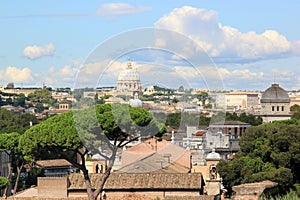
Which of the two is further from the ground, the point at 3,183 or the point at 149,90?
the point at 149,90

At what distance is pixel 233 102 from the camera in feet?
549

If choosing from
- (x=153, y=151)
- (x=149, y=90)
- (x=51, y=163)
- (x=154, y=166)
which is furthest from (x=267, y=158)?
(x=51, y=163)

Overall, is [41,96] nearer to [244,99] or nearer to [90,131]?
[244,99]

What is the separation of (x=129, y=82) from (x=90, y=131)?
4.67 m

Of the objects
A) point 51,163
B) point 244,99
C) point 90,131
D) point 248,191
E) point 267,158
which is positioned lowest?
point 51,163

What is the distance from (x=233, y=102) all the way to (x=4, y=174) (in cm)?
11343

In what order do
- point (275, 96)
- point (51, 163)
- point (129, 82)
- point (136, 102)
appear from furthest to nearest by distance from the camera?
1. point (275, 96)
2. point (51, 163)
3. point (136, 102)
4. point (129, 82)

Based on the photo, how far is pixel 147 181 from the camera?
3381 centimetres

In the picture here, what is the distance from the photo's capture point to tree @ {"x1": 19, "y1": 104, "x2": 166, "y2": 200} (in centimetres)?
3206

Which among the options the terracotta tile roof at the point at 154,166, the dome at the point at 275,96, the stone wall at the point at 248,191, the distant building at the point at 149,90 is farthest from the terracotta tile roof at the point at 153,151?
the dome at the point at 275,96

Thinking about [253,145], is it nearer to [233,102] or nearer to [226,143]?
[226,143]

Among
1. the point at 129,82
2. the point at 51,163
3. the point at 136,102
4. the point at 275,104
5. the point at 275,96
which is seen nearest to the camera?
the point at 129,82

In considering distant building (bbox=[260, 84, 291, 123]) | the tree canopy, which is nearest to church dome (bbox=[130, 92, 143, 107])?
the tree canopy

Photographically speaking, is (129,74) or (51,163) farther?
(51,163)
